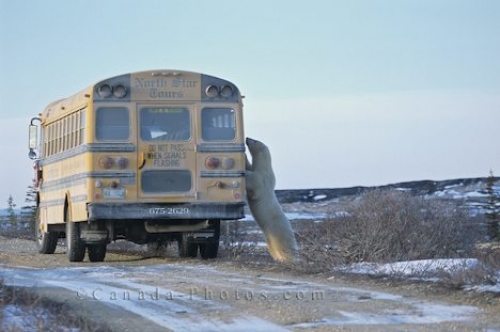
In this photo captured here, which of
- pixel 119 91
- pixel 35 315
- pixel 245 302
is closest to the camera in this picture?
pixel 35 315

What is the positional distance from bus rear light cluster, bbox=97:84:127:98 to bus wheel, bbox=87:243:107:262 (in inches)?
113

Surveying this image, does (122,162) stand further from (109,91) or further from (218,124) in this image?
(218,124)

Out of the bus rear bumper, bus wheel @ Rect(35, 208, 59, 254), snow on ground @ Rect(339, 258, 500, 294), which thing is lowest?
snow on ground @ Rect(339, 258, 500, 294)

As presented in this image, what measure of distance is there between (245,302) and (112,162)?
682 centimetres

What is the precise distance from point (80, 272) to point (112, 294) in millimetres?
3698

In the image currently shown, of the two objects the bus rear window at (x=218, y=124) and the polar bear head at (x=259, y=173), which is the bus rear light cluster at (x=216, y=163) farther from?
the polar bear head at (x=259, y=173)

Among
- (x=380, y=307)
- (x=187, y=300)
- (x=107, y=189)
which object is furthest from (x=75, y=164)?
(x=380, y=307)

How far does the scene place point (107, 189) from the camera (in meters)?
16.9

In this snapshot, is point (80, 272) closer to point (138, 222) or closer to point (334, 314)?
point (138, 222)

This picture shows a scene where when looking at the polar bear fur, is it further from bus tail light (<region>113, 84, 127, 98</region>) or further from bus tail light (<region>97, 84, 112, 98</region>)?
bus tail light (<region>97, 84, 112, 98</region>)

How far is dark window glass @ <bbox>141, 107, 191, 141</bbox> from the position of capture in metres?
17.2

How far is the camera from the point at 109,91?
674 inches

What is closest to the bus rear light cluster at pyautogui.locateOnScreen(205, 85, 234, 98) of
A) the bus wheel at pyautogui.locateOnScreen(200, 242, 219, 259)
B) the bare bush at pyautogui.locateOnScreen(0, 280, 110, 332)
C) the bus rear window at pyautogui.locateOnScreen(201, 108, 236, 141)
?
the bus rear window at pyautogui.locateOnScreen(201, 108, 236, 141)

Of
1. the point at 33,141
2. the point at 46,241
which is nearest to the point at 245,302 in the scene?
the point at 46,241
